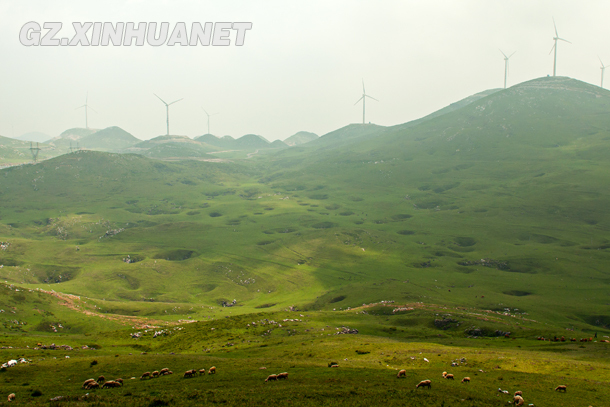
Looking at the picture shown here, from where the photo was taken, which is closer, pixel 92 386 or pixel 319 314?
pixel 92 386

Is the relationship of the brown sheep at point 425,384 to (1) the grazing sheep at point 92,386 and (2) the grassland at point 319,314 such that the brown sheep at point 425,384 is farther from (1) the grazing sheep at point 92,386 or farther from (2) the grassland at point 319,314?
(1) the grazing sheep at point 92,386

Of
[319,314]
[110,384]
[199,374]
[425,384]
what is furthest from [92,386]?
[319,314]

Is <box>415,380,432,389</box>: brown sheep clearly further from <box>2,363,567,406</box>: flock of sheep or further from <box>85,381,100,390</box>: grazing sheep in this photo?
<box>85,381,100,390</box>: grazing sheep

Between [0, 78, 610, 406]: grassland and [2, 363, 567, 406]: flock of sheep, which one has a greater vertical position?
[2, 363, 567, 406]: flock of sheep

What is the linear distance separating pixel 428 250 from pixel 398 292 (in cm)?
6660

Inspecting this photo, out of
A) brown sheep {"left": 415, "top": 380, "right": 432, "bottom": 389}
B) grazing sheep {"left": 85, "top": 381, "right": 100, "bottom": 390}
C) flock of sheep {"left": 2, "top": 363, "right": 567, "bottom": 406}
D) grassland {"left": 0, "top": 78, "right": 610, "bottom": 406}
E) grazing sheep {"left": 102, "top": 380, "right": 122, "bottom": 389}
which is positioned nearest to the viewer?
flock of sheep {"left": 2, "top": 363, "right": 567, "bottom": 406}

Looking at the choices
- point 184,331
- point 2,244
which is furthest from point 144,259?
point 184,331

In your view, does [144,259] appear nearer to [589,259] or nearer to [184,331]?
[184,331]

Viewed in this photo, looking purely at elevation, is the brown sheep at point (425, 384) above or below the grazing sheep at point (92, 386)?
above

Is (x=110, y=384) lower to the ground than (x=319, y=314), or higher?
higher

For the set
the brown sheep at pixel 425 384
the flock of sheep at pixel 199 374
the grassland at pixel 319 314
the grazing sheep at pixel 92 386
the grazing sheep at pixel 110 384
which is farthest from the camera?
the grassland at pixel 319 314

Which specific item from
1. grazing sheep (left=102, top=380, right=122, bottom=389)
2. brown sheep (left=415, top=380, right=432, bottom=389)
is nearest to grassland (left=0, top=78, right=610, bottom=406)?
brown sheep (left=415, top=380, right=432, bottom=389)

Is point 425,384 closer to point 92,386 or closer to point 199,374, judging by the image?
point 199,374

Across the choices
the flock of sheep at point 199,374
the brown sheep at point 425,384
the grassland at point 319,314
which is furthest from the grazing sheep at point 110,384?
the brown sheep at point 425,384
